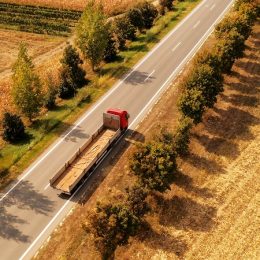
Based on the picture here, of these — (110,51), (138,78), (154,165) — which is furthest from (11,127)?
(110,51)

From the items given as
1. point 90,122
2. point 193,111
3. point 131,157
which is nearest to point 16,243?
point 131,157

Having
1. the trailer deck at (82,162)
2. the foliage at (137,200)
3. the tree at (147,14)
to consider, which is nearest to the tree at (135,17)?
the tree at (147,14)

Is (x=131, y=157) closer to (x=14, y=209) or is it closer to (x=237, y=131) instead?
(x=14, y=209)

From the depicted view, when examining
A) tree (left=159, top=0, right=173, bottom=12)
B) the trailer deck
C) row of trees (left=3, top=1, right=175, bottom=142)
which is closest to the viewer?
the trailer deck

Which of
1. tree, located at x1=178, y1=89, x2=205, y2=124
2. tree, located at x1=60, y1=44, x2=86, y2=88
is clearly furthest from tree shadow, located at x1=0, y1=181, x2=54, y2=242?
tree, located at x1=60, y1=44, x2=86, y2=88

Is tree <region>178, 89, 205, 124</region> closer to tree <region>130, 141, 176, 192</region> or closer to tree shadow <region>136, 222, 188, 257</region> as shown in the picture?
tree <region>130, 141, 176, 192</region>
